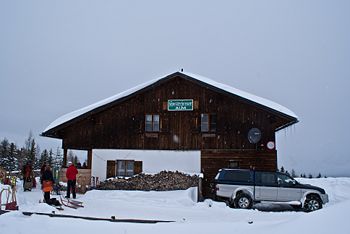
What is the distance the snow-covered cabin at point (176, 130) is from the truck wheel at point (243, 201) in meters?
5.00

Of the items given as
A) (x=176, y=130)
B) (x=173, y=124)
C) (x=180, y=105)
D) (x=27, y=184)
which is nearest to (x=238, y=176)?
(x=176, y=130)

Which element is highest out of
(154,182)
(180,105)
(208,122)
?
(180,105)

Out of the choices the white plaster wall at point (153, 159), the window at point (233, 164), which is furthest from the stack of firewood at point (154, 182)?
the window at point (233, 164)

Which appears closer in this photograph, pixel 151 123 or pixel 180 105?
pixel 180 105

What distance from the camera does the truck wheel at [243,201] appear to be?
51.9 ft

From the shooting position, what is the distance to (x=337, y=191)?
920 inches

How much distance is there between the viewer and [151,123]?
2181cm

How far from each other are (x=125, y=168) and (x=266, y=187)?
28.4 ft

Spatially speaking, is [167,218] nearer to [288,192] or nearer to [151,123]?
[288,192]

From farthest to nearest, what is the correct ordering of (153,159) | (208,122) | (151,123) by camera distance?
(151,123) → (208,122) → (153,159)

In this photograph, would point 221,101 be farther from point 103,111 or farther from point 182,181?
point 103,111

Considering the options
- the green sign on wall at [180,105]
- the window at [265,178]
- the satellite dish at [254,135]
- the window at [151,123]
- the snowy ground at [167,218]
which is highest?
the green sign on wall at [180,105]

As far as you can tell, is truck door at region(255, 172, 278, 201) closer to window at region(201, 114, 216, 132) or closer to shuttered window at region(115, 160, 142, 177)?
window at region(201, 114, 216, 132)

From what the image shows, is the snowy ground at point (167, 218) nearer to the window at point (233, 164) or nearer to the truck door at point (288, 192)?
the truck door at point (288, 192)
